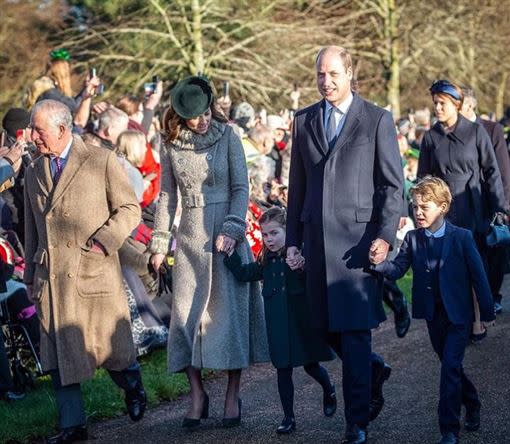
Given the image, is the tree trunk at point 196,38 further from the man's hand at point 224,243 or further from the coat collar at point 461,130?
the man's hand at point 224,243

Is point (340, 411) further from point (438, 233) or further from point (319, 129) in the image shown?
point (319, 129)

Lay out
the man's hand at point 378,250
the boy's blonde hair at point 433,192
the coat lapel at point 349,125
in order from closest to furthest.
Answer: the man's hand at point 378,250, the coat lapel at point 349,125, the boy's blonde hair at point 433,192

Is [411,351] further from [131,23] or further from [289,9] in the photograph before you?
[289,9]

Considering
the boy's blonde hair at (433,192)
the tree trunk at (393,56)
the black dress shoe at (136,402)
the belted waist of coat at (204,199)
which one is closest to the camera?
the boy's blonde hair at (433,192)

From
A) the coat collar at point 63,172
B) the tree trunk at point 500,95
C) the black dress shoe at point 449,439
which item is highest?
the tree trunk at point 500,95

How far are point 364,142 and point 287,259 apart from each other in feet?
2.72

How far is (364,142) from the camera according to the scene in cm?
671

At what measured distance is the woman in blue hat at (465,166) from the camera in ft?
32.5

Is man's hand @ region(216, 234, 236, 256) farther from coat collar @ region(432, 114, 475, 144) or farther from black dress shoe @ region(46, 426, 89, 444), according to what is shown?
coat collar @ region(432, 114, 475, 144)

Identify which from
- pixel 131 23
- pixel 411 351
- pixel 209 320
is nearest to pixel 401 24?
pixel 131 23

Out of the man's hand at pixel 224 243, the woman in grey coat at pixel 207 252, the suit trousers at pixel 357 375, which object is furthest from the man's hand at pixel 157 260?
the suit trousers at pixel 357 375

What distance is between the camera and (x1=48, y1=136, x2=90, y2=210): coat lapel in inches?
279

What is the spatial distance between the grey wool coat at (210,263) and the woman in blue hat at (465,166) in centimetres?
283

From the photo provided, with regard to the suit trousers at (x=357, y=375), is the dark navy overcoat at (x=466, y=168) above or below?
above
